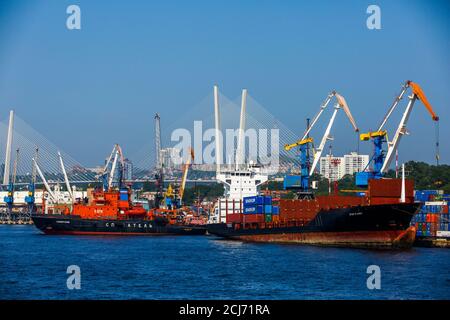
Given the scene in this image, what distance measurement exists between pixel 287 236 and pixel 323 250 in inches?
427

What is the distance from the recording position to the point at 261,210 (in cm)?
7175

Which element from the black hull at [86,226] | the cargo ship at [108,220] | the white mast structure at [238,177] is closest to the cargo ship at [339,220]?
the white mast structure at [238,177]

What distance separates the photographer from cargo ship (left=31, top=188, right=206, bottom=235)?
87.1 metres

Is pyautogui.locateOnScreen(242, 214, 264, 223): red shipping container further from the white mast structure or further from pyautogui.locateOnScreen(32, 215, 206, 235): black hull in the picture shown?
pyautogui.locateOnScreen(32, 215, 206, 235): black hull

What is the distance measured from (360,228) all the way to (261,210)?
51.1 ft

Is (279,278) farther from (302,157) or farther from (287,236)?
(302,157)

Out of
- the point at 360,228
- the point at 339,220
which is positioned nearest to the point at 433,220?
the point at 339,220

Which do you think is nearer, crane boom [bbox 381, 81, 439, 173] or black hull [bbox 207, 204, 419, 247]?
black hull [bbox 207, 204, 419, 247]

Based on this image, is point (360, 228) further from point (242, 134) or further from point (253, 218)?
point (242, 134)

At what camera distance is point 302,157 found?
7838 centimetres

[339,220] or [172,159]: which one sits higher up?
[172,159]

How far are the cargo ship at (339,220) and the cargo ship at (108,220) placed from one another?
56.9 ft

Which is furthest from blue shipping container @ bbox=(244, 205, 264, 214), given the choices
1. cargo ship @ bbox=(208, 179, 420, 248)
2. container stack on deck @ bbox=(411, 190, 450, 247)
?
container stack on deck @ bbox=(411, 190, 450, 247)

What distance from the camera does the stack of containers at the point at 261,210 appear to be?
7169cm
